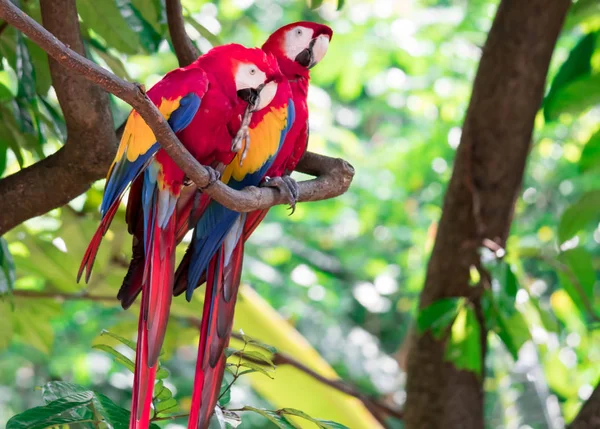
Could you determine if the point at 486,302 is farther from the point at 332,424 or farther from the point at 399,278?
the point at 399,278

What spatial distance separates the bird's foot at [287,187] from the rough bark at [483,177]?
0.47m

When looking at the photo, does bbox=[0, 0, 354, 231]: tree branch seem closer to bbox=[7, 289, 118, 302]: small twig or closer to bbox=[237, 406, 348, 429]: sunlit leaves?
bbox=[237, 406, 348, 429]: sunlit leaves

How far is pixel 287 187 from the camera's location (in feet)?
2.34

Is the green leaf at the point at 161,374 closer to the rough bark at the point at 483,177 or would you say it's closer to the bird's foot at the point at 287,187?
the bird's foot at the point at 287,187

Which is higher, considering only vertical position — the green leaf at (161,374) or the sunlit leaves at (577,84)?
→ the sunlit leaves at (577,84)

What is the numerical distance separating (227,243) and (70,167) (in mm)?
168

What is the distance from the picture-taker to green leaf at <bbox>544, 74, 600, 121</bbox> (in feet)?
2.94

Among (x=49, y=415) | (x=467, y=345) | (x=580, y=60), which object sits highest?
(x=580, y=60)

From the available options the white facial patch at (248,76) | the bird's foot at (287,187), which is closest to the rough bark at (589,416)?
the bird's foot at (287,187)

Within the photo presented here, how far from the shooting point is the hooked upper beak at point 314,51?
2.74 feet

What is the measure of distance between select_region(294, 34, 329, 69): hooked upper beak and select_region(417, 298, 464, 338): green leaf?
388 mm

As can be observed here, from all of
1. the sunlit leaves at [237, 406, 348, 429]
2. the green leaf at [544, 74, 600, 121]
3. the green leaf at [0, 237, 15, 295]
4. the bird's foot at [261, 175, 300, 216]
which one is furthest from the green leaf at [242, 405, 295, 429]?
the green leaf at [544, 74, 600, 121]

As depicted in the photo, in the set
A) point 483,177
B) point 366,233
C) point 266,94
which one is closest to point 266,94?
point 266,94

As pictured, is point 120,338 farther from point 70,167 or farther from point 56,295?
point 56,295
